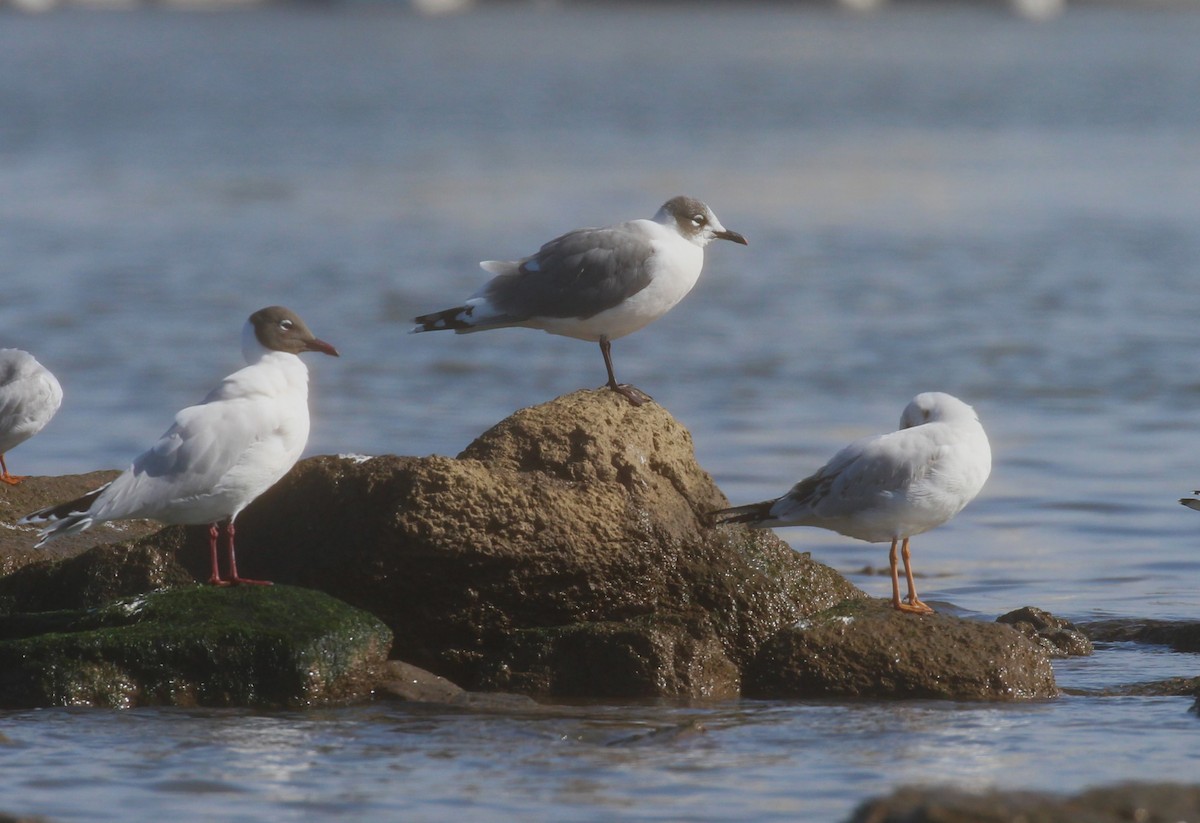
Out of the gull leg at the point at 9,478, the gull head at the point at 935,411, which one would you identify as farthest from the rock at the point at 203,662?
the gull head at the point at 935,411

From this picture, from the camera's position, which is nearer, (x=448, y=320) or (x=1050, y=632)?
(x=1050, y=632)

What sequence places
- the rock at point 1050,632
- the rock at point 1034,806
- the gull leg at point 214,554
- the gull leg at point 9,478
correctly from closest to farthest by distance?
the rock at point 1034,806 < the gull leg at point 214,554 < the rock at point 1050,632 < the gull leg at point 9,478

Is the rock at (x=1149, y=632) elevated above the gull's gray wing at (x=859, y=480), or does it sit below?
below

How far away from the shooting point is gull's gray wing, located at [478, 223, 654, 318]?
26.2 feet

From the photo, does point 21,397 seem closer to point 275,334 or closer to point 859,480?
point 275,334

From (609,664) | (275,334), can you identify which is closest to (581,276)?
(275,334)

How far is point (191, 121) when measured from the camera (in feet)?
145

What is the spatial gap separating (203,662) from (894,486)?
2.70m

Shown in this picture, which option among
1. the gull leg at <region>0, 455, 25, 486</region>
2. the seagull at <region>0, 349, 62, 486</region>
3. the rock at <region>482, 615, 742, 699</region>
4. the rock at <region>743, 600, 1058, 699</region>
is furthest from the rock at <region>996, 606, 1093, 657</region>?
the seagull at <region>0, 349, 62, 486</region>

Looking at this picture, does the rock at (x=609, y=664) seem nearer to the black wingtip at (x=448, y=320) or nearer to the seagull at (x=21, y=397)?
the black wingtip at (x=448, y=320)

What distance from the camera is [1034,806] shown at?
4328mm

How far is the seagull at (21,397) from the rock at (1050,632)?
189 inches

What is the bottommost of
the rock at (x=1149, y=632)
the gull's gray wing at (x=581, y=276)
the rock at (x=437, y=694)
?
the rock at (x=437, y=694)

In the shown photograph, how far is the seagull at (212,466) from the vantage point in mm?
6895
